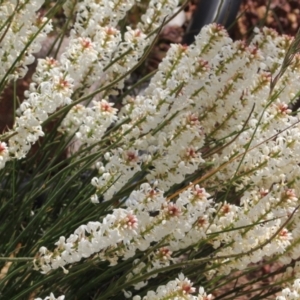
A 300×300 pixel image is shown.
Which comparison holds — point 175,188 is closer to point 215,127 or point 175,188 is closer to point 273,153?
point 215,127

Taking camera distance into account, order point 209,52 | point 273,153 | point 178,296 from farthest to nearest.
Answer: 1. point 209,52
2. point 273,153
3. point 178,296

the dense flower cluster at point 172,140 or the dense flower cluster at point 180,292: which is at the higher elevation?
the dense flower cluster at point 172,140

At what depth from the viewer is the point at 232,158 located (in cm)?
136

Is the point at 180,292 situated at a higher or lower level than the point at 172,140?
lower

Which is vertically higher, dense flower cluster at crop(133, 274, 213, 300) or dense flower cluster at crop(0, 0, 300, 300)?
dense flower cluster at crop(0, 0, 300, 300)

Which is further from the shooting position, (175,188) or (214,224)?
(175,188)

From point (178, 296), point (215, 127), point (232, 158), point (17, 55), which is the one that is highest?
point (17, 55)

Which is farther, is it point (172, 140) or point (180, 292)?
point (172, 140)

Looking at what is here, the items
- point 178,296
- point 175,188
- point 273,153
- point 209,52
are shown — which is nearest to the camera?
point 178,296

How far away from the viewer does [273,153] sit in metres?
1.27

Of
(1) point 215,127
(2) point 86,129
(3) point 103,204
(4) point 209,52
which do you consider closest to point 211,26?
(4) point 209,52

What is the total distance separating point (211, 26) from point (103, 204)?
435 millimetres

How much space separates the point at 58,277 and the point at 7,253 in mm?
143

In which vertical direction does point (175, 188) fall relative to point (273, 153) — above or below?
above
